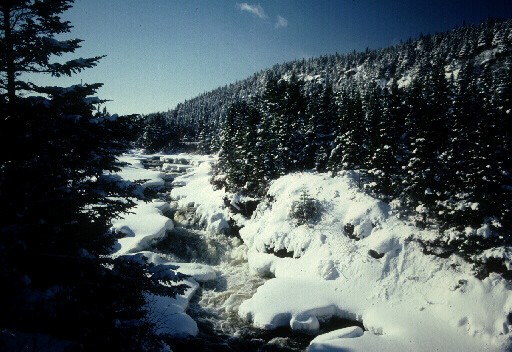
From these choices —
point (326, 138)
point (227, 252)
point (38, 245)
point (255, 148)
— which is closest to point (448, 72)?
point (326, 138)

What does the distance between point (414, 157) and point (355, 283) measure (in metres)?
9.63

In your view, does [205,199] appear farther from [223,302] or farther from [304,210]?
[223,302]

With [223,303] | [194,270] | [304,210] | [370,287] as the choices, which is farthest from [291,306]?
[304,210]

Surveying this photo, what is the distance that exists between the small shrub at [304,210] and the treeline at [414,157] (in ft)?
16.3

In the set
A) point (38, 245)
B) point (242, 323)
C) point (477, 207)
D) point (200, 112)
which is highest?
point (200, 112)

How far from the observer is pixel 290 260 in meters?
18.0

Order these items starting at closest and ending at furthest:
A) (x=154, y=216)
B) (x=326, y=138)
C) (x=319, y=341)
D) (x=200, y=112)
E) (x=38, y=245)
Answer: (x=38, y=245), (x=319, y=341), (x=154, y=216), (x=326, y=138), (x=200, y=112)

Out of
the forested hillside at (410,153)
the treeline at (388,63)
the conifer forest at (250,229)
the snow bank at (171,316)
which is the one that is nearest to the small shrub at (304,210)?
the conifer forest at (250,229)

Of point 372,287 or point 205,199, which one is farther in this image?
point 205,199

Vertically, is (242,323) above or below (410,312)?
below

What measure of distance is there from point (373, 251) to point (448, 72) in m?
105

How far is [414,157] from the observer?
1634cm

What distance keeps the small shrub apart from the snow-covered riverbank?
22.5 inches

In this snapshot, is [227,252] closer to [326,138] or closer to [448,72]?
[326,138]
